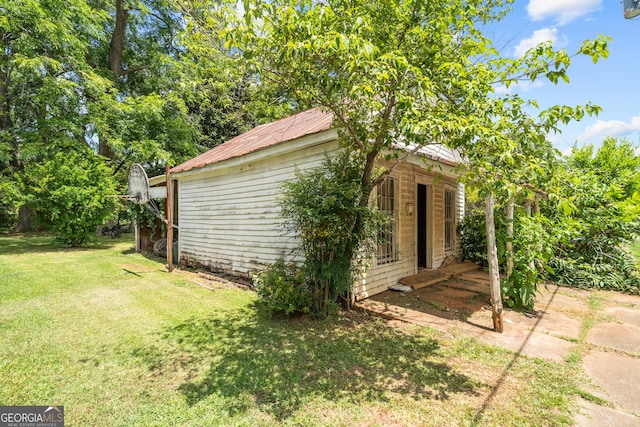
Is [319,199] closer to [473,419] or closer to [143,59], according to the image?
[473,419]

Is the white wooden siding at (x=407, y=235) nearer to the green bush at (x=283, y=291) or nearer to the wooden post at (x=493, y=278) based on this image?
the green bush at (x=283, y=291)

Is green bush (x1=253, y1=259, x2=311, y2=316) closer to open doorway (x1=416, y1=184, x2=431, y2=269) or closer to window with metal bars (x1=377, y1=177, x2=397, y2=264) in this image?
window with metal bars (x1=377, y1=177, x2=397, y2=264)

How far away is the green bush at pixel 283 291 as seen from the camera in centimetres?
452

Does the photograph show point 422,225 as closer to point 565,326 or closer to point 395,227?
point 395,227

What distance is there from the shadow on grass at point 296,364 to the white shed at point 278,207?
1.52 m

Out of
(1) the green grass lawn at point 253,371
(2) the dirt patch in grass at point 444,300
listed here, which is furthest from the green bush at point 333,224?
(2) the dirt patch in grass at point 444,300

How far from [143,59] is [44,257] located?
13363mm

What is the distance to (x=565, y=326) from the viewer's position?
425cm

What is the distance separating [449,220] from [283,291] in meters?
5.67

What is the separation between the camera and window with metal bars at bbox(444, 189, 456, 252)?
8.16 m

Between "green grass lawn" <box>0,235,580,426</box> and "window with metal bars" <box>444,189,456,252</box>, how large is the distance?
4554mm

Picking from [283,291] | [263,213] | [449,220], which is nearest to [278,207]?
[263,213]

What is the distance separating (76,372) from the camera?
305 centimetres

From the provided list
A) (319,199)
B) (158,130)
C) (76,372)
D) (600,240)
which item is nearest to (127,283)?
(76,372)
